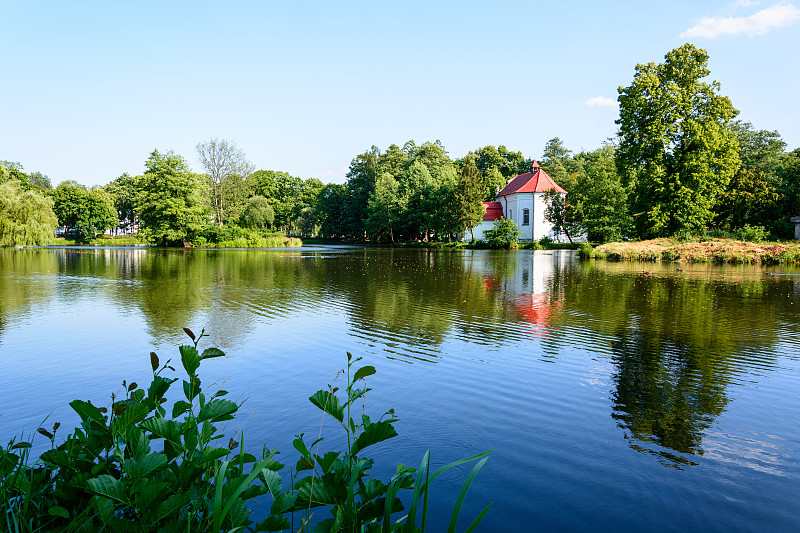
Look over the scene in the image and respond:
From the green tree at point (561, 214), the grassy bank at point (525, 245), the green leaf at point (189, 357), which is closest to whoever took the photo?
the green leaf at point (189, 357)

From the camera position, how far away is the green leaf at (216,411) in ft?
7.29

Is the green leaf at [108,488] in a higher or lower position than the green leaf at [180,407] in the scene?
lower

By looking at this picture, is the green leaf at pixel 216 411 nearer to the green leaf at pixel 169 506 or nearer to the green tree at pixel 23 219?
the green leaf at pixel 169 506

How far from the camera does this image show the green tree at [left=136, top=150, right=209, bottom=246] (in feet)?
176

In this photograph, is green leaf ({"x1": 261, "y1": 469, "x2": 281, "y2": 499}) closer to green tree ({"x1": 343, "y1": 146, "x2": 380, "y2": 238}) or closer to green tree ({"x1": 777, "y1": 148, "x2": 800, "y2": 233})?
green tree ({"x1": 777, "y1": 148, "x2": 800, "y2": 233})

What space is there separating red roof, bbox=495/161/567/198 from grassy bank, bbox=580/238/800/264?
2763 cm

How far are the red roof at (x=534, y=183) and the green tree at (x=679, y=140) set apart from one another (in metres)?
24.3

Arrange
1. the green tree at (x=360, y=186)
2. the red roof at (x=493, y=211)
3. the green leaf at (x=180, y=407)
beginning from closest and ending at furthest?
the green leaf at (x=180, y=407), the red roof at (x=493, y=211), the green tree at (x=360, y=186)

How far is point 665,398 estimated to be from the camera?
6.47 metres

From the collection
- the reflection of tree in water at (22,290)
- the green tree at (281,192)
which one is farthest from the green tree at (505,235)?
the green tree at (281,192)

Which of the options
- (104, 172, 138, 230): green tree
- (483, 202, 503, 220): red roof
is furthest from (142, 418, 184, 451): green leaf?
(104, 172, 138, 230): green tree

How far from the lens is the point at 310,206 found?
101688 mm

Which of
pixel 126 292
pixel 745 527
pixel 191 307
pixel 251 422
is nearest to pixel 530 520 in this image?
pixel 745 527

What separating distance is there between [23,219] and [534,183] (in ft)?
181
